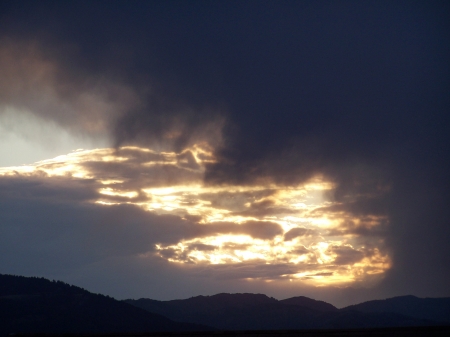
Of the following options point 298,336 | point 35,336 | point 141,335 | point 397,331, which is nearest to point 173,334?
point 141,335

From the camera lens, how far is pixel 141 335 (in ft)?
204

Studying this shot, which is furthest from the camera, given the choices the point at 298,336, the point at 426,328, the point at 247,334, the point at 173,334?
the point at 173,334

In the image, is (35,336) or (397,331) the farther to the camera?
(35,336)

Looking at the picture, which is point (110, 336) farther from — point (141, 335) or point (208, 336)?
point (208, 336)

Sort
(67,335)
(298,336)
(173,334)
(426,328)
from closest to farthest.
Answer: (426,328) → (298,336) → (173,334) → (67,335)

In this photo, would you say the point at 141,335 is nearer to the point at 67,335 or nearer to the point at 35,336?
the point at 67,335

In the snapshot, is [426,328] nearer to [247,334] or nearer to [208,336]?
[247,334]

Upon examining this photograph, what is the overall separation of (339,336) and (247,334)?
12.7 m

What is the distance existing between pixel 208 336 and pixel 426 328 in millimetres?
27527

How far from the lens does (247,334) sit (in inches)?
Answer: 2291

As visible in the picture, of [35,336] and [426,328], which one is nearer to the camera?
[426,328]

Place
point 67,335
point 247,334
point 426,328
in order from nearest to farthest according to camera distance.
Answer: point 426,328
point 247,334
point 67,335

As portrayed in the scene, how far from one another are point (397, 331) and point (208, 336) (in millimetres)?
24378

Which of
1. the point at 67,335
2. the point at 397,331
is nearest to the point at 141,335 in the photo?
the point at 67,335
